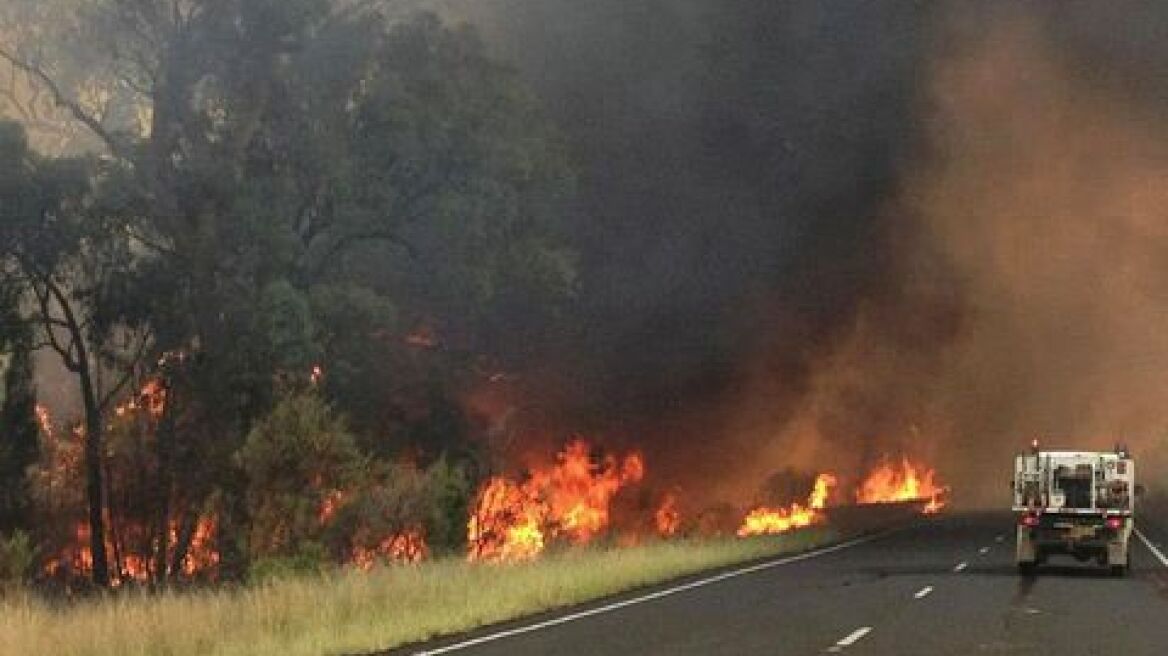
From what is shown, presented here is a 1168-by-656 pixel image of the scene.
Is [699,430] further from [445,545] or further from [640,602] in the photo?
[640,602]

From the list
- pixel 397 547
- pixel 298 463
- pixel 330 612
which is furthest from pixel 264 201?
pixel 330 612

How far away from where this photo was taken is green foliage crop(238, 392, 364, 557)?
3164 centimetres

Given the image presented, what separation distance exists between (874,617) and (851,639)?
96.0 inches

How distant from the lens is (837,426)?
77.9m

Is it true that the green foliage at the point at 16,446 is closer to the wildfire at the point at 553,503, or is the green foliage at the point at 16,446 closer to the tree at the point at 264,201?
the tree at the point at 264,201

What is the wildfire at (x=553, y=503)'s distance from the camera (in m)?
41.4

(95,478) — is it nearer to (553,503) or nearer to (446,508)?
(446,508)

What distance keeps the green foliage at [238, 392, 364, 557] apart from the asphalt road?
33.1 feet

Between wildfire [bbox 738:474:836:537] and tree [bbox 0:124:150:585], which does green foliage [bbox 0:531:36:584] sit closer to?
tree [bbox 0:124:150:585]

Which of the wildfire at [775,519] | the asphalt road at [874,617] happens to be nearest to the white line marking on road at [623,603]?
the asphalt road at [874,617]

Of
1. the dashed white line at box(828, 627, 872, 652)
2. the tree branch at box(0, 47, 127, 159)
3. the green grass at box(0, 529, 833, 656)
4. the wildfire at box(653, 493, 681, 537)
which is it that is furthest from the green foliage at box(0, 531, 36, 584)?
the wildfire at box(653, 493, 681, 537)

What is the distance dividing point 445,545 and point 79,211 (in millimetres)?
10571

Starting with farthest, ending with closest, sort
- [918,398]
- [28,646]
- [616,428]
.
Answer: [918,398]
[616,428]
[28,646]

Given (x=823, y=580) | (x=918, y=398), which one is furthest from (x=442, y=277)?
(x=918, y=398)
